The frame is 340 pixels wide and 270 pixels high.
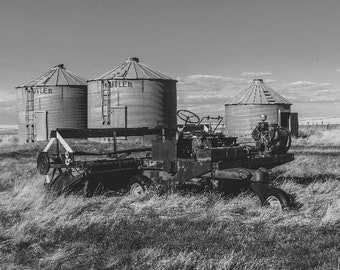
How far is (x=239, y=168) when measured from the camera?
832 centimetres

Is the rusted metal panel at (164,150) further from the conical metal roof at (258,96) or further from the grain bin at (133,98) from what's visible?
the conical metal roof at (258,96)

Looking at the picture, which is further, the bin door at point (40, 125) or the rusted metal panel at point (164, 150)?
the bin door at point (40, 125)

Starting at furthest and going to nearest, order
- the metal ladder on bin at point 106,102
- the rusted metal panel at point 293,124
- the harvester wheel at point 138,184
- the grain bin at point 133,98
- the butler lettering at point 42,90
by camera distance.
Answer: the rusted metal panel at point 293,124, the butler lettering at point 42,90, the metal ladder on bin at point 106,102, the grain bin at point 133,98, the harvester wheel at point 138,184

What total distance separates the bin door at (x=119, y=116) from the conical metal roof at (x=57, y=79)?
17.0ft

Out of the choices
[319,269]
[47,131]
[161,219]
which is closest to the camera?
[319,269]

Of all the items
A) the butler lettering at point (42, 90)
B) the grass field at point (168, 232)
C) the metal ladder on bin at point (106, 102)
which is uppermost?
the butler lettering at point (42, 90)

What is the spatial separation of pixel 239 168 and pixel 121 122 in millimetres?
22997

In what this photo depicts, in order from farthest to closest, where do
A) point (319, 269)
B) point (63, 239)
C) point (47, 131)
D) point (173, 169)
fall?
point (47, 131)
point (173, 169)
point (63, 239)
point (319, 269)

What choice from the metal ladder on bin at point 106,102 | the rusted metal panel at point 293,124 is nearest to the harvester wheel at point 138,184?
the metal ladder on bin at point 106,102

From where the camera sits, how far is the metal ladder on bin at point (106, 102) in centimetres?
3138

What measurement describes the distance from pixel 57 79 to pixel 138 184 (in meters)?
26.6

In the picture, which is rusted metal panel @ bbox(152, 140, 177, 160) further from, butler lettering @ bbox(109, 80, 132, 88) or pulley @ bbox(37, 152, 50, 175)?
butler lettering @ bbox(109, 80, 132, 88)

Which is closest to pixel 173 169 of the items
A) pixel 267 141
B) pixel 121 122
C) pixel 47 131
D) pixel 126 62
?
pixel 267 141

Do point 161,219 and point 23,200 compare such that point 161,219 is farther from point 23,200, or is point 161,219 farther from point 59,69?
point 59,69
